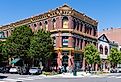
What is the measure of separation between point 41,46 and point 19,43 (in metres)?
4.11

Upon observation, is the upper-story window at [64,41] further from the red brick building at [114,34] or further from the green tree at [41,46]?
the red brick building at [114,34]

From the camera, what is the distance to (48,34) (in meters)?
50.4

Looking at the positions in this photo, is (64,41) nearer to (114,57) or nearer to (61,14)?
(61,14)

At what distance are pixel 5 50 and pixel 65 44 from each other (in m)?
11.2

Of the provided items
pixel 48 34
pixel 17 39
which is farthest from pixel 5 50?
pixel 48 34

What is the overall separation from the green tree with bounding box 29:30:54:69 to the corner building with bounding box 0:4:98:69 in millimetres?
2758

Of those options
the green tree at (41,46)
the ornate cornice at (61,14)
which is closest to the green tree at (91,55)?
the ornate cornice at (61,14)

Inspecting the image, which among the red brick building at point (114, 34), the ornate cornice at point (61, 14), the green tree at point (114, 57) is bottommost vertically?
the green tree at point (114, 57)

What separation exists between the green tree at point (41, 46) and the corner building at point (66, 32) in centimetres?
276

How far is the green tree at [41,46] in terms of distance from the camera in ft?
159

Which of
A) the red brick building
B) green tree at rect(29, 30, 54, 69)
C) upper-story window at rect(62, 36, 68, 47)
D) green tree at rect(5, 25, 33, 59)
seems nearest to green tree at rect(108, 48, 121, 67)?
upper-story window at rect(62, 36, 68, 47)

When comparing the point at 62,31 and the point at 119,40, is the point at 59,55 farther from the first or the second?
the point at 119,40

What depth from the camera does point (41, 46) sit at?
48.7 m

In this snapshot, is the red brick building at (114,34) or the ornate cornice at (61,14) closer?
the ornate cornice at (61,14)
